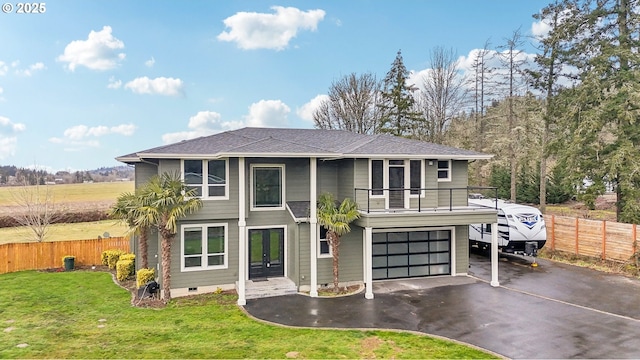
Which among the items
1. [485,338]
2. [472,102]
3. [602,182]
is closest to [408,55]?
[472,102]

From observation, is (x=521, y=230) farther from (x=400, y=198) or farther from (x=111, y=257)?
(x=111, y=257)

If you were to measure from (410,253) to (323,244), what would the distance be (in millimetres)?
3675

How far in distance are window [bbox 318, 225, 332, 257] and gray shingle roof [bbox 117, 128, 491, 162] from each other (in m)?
2.94

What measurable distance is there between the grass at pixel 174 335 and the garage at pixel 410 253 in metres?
5.15

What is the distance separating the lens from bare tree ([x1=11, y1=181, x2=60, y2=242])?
19.5m

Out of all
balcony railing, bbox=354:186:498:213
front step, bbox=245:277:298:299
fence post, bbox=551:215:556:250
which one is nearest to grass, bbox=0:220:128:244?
front step, bbox=245:277:298:299

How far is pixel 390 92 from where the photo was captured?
2923 cm

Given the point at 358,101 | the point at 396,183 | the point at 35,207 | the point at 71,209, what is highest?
the point at 358,101

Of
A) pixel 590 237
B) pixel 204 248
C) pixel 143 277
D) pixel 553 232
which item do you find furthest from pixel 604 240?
pixel 143 277

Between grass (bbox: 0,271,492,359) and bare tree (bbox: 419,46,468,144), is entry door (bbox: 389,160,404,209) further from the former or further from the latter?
bare tree (bbox: 419,46,468,144)

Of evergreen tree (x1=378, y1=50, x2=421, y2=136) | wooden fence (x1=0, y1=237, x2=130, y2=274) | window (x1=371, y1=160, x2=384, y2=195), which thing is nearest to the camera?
window (x1=371, y1=160, x2=384, y2=195)

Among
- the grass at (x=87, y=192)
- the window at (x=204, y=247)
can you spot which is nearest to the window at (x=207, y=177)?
the window at (x=204, y=247)

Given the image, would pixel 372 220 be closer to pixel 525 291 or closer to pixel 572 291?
pixel 525 291

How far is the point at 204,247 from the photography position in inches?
495
